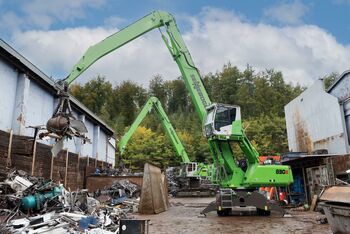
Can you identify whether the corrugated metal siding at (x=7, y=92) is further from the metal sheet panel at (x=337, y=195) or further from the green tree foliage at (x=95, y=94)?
the green tree foliage at (x=95, y=94)

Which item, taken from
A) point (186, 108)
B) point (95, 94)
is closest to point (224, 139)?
point (95, 94)

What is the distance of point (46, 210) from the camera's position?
8.78 meters

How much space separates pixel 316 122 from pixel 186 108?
4166 centimetres

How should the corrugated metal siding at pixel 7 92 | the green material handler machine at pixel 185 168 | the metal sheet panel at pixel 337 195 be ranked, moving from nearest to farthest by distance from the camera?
the metal sheet panel at pixel 337 195
the corrugated metal siding at pixel 7 92
the green material handler machine at pixel 185 168

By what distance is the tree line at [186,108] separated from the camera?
3950cm

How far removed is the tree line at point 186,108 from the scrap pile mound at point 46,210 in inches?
1126

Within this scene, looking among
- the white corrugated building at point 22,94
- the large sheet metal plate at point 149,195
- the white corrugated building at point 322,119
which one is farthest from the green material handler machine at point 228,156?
the white corrugated building at point 322,119

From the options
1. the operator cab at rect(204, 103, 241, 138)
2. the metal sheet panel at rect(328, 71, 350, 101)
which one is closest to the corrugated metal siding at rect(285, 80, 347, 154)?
the metal sheet panel at rect(328, 71, 350, 101)

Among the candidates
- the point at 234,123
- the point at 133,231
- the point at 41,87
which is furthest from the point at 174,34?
the point at 133,231

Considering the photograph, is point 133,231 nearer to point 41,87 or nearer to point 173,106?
point 41,87

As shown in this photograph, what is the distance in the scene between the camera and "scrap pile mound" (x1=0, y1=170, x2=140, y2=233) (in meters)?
6.83

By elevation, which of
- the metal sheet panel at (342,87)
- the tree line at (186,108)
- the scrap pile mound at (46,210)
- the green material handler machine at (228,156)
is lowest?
the scrap pile mound at (46,210)

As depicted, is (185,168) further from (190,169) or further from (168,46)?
(168,46)

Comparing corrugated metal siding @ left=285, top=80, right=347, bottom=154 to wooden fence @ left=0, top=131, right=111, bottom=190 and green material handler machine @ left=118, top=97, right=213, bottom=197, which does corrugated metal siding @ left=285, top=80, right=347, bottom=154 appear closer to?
green material handler machine @ left=118, top=97, right=213, bottom=197
